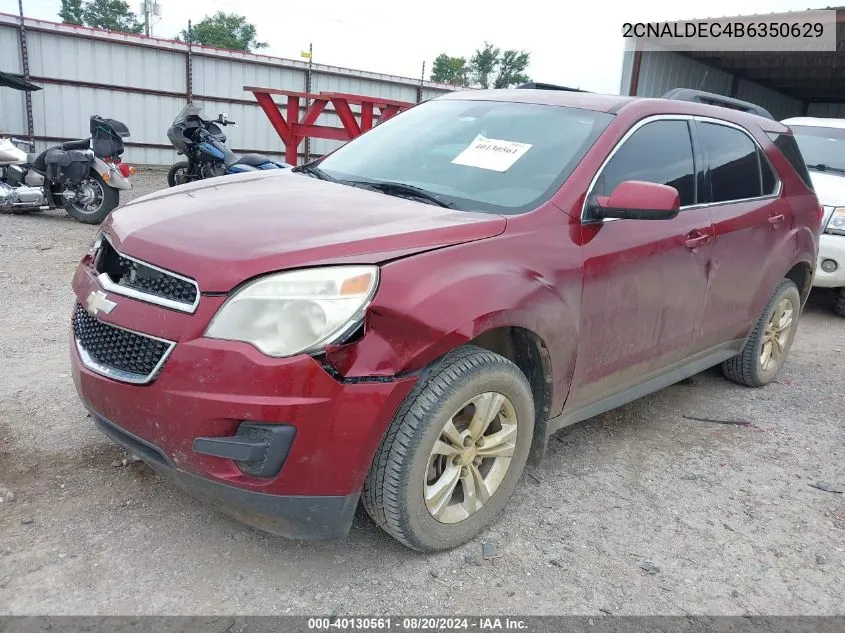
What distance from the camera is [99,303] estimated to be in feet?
7.62

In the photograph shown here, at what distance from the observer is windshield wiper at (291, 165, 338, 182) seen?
3241 mm

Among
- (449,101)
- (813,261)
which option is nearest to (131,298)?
(449,101)

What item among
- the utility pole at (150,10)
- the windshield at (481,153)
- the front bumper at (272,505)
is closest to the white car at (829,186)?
the windshield at (481,153)

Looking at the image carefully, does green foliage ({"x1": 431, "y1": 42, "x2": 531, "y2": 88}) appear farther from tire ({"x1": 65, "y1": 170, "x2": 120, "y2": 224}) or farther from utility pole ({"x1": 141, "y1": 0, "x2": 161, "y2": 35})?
tire ({"x1": 65, "y1": 170, "x2": 120, "y2": 224})

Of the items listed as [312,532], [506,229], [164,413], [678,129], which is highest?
[678,129]

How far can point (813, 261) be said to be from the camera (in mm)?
4562

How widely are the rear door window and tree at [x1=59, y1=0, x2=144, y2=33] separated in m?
69.0

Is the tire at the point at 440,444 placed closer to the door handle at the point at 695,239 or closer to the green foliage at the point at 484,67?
the door handle at the point at 695,239

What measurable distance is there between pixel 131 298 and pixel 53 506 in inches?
38.7

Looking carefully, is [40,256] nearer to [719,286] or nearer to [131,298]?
[131,298]

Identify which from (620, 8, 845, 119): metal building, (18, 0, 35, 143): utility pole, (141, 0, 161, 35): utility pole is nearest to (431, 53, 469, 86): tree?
(141, 0, 161, 35): utility pole

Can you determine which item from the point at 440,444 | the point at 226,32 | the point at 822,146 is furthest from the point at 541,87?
the point at 226,32

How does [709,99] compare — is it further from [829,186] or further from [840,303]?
[840,303]

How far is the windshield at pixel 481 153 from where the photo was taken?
2.80 metres
